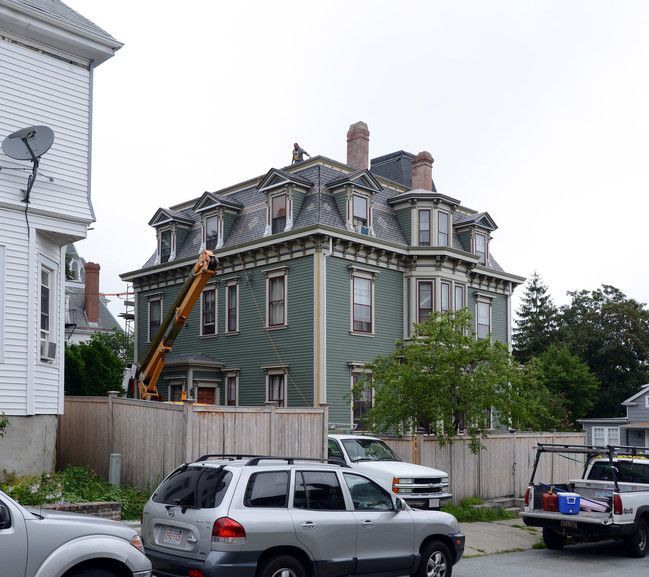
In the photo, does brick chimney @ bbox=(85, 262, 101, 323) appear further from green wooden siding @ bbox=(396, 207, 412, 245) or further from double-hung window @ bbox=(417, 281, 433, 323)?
double-hung window @ bbox=(417, 281, 433, 323)

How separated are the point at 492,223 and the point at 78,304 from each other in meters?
34.9

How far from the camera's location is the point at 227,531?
827 centimetres

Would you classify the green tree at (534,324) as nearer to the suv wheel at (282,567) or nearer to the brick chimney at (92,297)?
the brick chimney at (92,297)

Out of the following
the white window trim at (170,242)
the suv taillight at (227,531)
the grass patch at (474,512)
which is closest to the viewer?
the suv taillight at (227,531)

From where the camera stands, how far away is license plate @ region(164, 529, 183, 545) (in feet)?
28.3

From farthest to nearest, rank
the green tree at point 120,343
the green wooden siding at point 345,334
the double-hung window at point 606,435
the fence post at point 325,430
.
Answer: the green tree at point 120,343 < the double-hung window at point 606,435 < the green wooden siding at point 345,334 < the fence post at point 325,430

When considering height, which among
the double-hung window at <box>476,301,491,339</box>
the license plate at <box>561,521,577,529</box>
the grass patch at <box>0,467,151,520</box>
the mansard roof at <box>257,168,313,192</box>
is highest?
the mansard roof at <box>257,168,313,192</box>

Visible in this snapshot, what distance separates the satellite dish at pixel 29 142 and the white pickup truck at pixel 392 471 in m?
8.08

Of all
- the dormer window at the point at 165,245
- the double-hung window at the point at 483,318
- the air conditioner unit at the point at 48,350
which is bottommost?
the air conditioner unit at the point at 48,350

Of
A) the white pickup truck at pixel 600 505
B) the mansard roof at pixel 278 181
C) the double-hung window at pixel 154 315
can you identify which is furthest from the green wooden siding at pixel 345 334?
the white pickup truck at pixel 600 505

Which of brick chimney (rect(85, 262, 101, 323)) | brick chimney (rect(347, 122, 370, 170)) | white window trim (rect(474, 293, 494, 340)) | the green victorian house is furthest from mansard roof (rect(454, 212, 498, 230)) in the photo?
brick chimney (rect(85, 262, 101, 323))

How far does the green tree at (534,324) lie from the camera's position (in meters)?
62.9

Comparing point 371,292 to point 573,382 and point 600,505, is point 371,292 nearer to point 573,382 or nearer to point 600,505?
point 600,505

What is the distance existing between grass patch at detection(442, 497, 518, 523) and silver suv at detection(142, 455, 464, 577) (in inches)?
281
